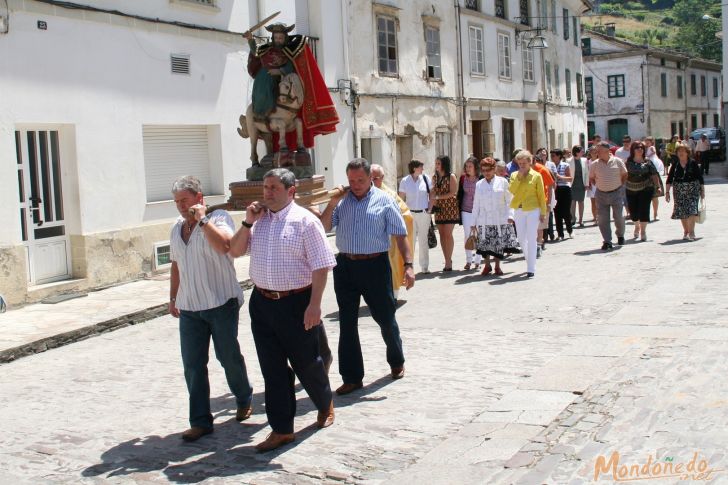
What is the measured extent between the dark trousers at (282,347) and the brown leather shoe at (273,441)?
0.03m

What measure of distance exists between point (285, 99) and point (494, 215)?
14.0 ft

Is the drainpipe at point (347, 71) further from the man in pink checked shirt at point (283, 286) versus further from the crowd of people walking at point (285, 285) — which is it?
the man in pink checked shirt at point (283, 286)

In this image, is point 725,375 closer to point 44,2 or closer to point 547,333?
point 547,333

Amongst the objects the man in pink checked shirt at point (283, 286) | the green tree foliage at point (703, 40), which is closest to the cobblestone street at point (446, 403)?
the man in pink checked shirt at point (283, 286)

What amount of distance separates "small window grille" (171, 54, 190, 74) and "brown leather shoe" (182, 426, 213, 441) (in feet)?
33.4

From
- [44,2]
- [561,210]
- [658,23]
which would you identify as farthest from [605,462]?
[658,23]

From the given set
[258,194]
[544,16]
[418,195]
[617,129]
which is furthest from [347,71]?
[617,129]

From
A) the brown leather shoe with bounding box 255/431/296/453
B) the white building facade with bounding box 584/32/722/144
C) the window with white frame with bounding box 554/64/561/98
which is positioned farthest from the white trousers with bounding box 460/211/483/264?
the white building facade with bounding box 584/32/722/144

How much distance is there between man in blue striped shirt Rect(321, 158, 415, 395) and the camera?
23.7 ft

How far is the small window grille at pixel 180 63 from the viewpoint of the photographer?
1534cm

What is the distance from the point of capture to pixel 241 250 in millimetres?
5957

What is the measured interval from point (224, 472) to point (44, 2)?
933 centimetres

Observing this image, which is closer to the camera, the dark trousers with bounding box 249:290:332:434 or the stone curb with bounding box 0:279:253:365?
the dark trousers with bounding box 249:290:332:434

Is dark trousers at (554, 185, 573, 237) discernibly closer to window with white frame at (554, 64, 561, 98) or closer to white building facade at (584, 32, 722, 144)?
window with white frame at (554, 64, 561, 98)
